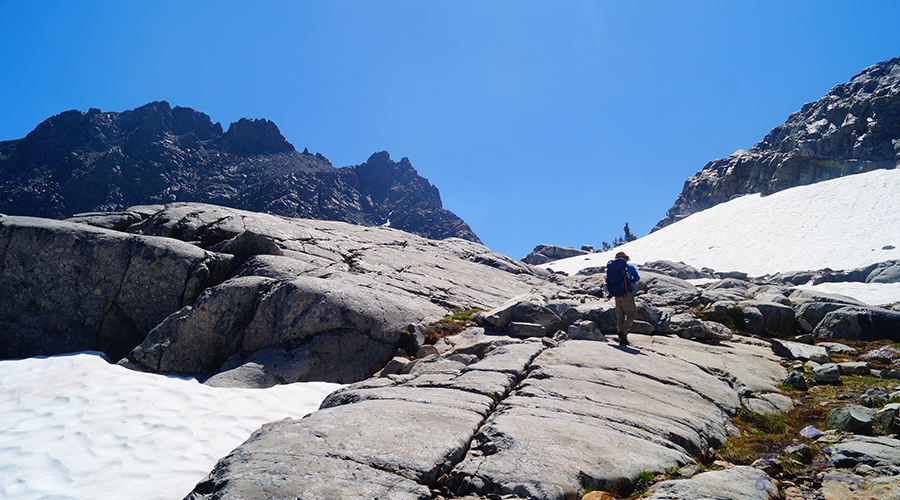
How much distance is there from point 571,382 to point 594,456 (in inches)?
124

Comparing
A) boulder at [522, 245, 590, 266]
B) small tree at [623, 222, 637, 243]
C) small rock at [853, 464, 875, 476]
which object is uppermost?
small tree at [623, 222, 637, 243]

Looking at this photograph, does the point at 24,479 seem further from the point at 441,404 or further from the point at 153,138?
the point at 153,138

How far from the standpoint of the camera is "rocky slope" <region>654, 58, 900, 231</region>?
7356 centimetres

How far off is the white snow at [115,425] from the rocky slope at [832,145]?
96.7 m

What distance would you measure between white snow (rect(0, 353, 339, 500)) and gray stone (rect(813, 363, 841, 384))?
1243 cm

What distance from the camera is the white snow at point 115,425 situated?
6.12 metres

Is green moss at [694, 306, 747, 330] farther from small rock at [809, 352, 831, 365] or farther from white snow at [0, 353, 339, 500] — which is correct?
white snow at [0, 353, 339, 500]

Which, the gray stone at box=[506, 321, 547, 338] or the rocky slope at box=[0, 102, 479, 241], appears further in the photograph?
the rocky slope at box=[0, 102, 479, 241]

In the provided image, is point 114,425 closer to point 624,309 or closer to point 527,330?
point 527,330

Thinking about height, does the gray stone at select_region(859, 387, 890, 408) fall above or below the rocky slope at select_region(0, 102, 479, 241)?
below

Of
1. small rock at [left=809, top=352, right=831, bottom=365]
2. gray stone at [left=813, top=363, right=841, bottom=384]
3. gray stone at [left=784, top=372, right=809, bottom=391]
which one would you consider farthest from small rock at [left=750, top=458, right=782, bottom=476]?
small rock at [left=809, top=352, right=831, bottom=365]

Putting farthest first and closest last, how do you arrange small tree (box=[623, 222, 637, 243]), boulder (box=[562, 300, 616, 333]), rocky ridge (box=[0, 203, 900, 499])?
small tree (box=[623, 222, 637, 243]), boulder (box=[562, 300, 616, 333]), rocky ridge (box=[0, 203, 900, 499])

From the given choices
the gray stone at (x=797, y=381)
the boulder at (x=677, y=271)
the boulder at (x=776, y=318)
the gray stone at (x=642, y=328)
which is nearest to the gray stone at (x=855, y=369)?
the gray stone at (x=797, y=381)

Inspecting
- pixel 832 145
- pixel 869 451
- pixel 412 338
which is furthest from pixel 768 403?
pixel 832 145
